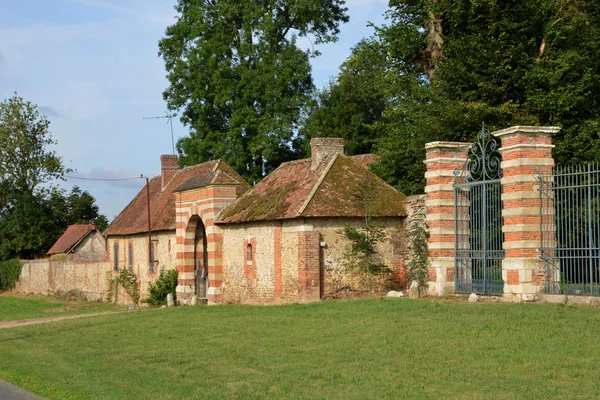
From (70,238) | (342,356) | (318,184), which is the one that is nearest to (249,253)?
(318,184)

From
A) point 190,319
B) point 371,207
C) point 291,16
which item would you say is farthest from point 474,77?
point 291,16

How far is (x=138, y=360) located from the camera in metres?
14.6

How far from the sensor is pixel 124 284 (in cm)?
3838

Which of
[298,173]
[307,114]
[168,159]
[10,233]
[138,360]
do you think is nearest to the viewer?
[138,360]

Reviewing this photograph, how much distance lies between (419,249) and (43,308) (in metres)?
21.3

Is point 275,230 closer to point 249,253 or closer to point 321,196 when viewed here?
point 321,196

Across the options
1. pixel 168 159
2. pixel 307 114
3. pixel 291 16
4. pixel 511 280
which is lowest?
pixel 511 280

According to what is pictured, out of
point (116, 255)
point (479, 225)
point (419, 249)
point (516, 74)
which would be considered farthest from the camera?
point (116, 255)

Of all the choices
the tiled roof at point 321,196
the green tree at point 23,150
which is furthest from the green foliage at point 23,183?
the tiled roof at point 321,196

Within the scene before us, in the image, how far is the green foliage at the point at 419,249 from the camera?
2323 centimetres

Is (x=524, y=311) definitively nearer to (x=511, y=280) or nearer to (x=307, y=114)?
(x=511, y=280)

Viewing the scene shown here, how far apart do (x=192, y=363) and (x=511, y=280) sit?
7.36 meters

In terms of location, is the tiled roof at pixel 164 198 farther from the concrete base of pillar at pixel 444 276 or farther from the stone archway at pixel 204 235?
the concrete base of pillar at pixel 444 276

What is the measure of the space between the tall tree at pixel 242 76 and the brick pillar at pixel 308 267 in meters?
15.9
